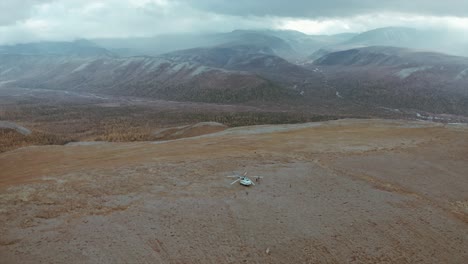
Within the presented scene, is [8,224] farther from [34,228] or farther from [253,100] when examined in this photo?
[253,100]

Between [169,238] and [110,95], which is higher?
[169,238]

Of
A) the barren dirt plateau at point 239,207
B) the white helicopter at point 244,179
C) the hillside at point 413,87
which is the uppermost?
the white helicopter at point 244,179

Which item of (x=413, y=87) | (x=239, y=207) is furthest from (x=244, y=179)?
(x=413, y=87)

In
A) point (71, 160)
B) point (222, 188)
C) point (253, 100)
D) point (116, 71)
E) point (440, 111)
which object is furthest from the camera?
point (116, 71)

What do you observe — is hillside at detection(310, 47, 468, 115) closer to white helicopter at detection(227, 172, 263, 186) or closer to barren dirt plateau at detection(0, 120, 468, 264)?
barren dirt plateau at detection(0, 120, 468, 264)

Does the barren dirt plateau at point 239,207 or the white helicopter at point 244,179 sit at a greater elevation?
the white helicopter at point 244,179

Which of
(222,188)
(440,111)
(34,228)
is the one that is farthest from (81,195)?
(440,111)

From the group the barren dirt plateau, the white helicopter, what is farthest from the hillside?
the white helicopter

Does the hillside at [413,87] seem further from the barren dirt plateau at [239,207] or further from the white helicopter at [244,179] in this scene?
the white helicopter at [244,179]

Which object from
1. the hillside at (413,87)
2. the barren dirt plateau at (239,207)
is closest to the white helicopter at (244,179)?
the barren dirt plateau at (239,207)
